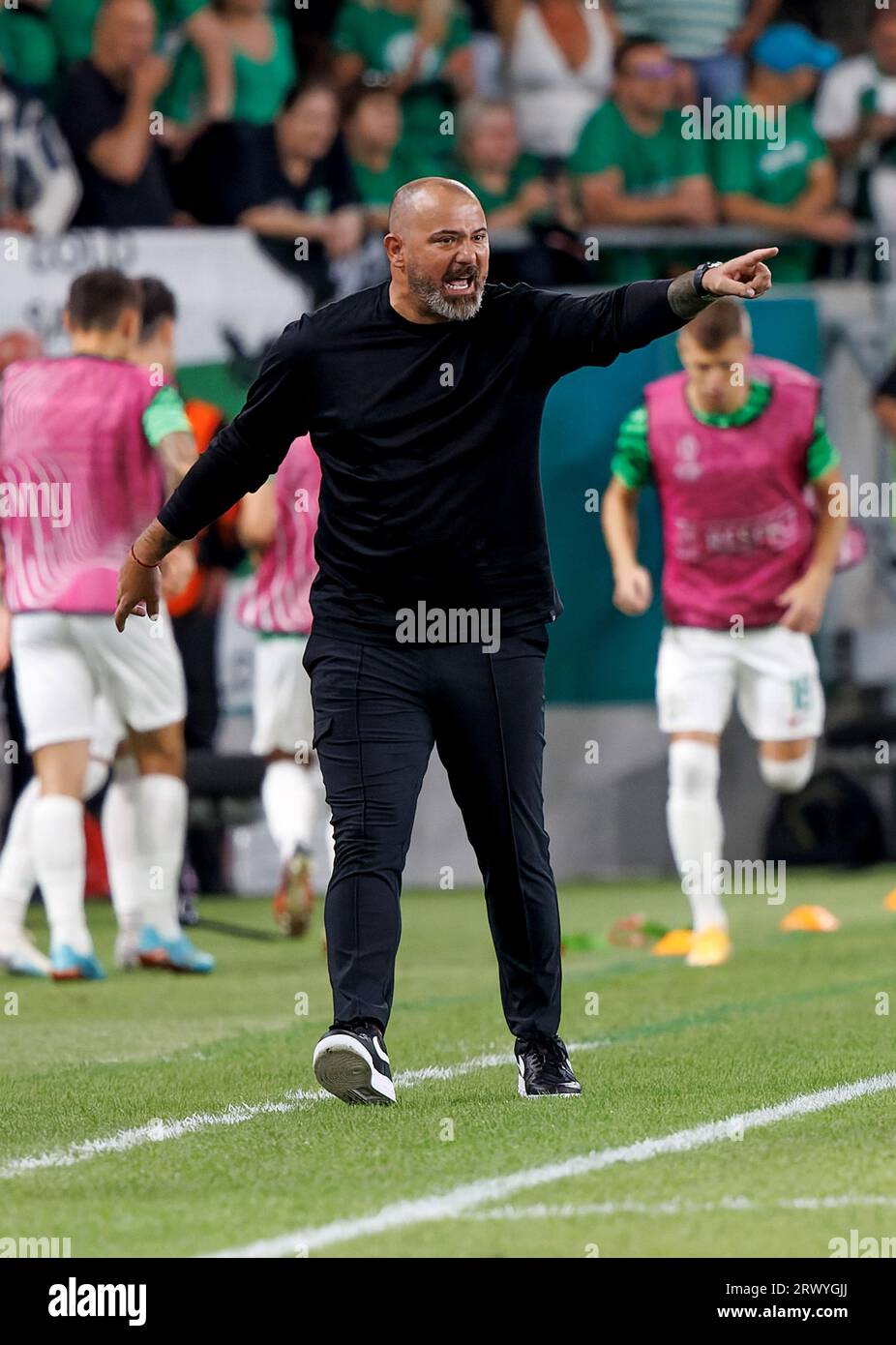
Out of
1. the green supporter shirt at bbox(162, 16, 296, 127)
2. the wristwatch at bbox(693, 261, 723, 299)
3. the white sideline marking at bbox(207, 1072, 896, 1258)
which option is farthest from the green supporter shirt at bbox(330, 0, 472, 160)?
the white sideline marking at bbox(207, 1072, 896, 1258)

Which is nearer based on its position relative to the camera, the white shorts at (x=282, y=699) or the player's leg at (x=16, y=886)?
the player's leg at (x=16, y=886)

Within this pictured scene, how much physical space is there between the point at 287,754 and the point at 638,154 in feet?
18.0

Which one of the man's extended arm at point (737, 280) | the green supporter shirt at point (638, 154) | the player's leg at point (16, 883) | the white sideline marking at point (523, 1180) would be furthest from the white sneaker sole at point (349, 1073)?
the green supporter shirt at point (638, 154)

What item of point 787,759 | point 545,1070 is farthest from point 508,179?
point 545,1070

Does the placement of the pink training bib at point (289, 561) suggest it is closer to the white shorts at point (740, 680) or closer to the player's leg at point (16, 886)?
the player's leg at point (16, 886)

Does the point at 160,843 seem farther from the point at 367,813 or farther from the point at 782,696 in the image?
the point at 367,813

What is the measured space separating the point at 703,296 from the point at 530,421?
632 mm

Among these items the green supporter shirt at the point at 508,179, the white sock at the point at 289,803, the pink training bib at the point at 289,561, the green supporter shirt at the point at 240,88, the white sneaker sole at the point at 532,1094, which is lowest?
the white sneaker sole at the point at 532,1094

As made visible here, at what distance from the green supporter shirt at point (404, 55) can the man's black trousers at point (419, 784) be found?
359 inches

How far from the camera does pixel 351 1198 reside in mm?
4496

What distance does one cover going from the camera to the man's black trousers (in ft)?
18.9

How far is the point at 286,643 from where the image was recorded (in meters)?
10.5

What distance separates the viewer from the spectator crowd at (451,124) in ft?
43.7
